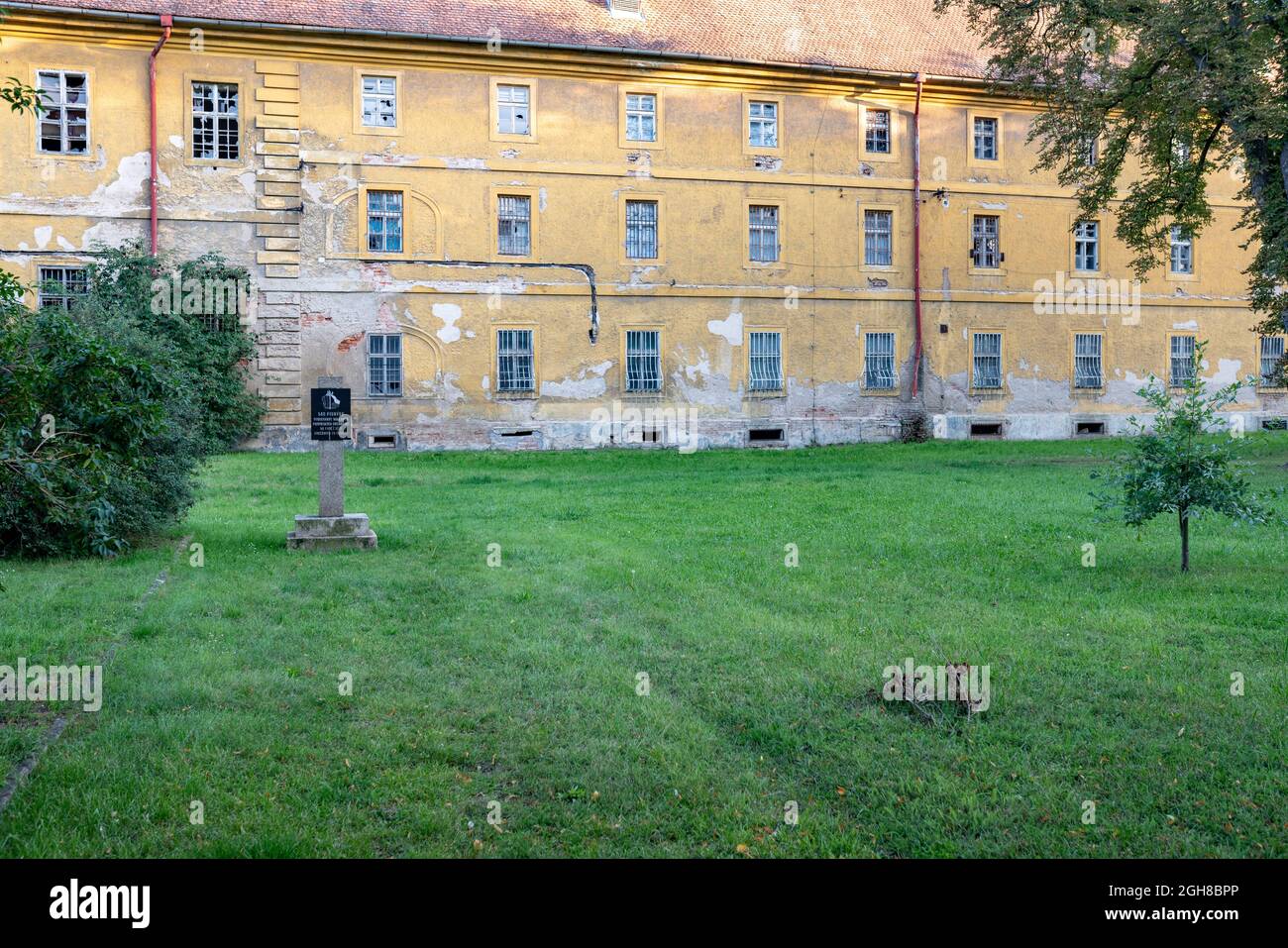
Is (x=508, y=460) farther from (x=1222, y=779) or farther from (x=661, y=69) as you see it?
(x=1222, y=779)

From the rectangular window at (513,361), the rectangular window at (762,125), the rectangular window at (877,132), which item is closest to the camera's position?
the rectangular window at (513,361)

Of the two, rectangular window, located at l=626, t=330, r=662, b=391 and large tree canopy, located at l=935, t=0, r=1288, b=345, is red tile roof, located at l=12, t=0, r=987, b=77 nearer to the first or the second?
large tree canopy, located at l=935, t=0, r=1288, b=345

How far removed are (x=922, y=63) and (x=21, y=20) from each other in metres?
22.7

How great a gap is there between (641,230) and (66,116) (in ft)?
45.0

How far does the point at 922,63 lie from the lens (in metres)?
30.8

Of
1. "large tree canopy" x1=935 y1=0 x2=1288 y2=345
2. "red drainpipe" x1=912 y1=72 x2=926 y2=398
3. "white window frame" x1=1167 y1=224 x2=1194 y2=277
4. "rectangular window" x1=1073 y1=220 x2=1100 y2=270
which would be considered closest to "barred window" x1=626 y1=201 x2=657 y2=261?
"red drainpipe" x1=912 y1=72 x2=926 y2=398

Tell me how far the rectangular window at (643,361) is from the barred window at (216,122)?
1058 cm

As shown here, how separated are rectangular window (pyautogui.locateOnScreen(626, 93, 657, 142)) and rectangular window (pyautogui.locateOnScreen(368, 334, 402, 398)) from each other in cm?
815

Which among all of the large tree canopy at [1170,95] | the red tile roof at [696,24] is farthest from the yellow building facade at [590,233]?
the large tree canopy at [1170,95]

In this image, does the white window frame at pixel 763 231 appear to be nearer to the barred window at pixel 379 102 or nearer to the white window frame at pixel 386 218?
the white window frame at pixel 386 218

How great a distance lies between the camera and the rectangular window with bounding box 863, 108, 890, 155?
30188mm

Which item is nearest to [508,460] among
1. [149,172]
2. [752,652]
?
[149,172]

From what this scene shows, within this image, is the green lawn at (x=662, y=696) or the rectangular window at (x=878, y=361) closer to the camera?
the green lawn at (x=662, y=696)

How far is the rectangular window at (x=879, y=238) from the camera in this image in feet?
99.3
